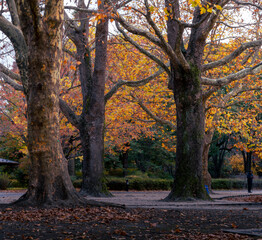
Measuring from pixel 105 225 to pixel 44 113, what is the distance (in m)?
4.17

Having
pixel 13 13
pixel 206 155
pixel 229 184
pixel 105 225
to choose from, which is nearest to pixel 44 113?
pixel 105 225

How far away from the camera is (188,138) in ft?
49.3

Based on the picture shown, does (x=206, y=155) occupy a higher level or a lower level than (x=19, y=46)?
lower

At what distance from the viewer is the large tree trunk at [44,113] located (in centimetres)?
1036

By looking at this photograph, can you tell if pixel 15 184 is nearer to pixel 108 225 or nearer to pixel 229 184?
pixel 229 184

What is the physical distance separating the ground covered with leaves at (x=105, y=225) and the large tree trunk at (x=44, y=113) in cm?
79

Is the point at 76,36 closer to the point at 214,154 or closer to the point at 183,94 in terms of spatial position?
the point at 183,94

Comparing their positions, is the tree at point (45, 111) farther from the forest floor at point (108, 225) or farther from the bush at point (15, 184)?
the bush at point (15, 184)

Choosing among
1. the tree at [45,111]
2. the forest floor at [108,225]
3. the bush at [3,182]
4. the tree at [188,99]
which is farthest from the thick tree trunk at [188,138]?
the bush at [3,182]

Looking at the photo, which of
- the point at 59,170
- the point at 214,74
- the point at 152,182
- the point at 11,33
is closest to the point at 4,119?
the point at 152,182

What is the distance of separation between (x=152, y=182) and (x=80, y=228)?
27.2m

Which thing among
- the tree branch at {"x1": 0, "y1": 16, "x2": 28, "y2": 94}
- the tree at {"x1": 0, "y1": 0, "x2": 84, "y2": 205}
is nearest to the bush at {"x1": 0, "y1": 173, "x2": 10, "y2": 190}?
the tree branch at {"x1": 0, "y1": 16, "x2": 28, "y2": 94}

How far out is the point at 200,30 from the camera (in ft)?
52.3

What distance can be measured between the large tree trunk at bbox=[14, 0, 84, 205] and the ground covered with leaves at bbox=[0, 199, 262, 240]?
0.79m
